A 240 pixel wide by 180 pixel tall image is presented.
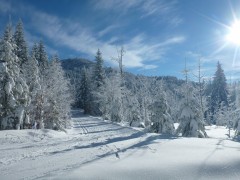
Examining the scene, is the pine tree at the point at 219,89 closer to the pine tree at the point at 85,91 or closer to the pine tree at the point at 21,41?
the pine tree at the point at 85,91

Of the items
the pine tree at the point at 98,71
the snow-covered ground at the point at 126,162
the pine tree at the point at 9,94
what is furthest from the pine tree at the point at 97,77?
the snow-covered ground at the point at 126,162

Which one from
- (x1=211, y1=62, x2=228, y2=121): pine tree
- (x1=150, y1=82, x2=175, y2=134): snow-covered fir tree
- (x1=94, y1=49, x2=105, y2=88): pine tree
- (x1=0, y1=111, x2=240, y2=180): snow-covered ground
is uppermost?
(x1=94, y1=49, x2=105, y2=88): pine tree

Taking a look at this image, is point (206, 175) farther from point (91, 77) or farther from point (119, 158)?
point (91, 77)

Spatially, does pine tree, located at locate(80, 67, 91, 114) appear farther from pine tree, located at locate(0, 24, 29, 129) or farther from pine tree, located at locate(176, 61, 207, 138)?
pine tree, located at locate(176, 61, 207, 138)

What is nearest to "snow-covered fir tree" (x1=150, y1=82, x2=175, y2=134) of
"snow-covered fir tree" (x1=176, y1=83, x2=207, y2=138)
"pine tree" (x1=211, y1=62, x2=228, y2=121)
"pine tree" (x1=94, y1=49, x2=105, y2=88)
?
"snow-covered fir tree" (x1=176, y1=83, x2=207, y2=138)

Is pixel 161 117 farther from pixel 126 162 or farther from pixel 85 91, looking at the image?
pixel 85 91

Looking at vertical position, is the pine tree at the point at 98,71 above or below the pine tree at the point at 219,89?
above

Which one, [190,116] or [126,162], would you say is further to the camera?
[190,116]

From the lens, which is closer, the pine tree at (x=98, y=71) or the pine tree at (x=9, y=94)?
the pine tree at (x=9, y=94)

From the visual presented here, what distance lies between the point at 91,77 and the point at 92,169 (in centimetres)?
6582

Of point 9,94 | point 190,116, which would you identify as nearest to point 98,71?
point 9,94

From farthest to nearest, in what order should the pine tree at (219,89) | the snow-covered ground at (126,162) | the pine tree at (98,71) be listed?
1. the pine tree at (98,71)
2. the pine tree at (219,89)
3. the snow-covered ground at (126,162)

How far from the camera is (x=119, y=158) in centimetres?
958

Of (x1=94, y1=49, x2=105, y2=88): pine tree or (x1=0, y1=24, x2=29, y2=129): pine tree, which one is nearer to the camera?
(x1=0, y1=24, x2=29, y2=129): pine tree
